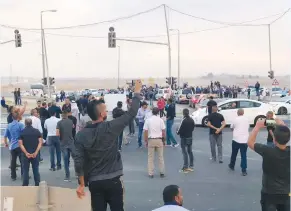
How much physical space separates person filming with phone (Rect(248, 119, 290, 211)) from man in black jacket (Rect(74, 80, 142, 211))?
1641mm

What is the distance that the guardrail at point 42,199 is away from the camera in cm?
507

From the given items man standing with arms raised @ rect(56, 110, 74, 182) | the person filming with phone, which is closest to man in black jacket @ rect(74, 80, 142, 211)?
the person filming with phone

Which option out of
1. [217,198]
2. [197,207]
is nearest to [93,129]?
[197,207]

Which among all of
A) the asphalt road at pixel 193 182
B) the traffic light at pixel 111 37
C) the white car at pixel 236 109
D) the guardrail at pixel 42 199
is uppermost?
the traffic light at pixel 111 37

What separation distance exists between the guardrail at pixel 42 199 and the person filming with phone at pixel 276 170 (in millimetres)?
2103

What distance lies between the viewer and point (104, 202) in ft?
17.3

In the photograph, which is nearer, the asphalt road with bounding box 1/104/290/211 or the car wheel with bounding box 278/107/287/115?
the asphalt road with bounding box 1/104/290/211

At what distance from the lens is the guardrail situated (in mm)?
5070

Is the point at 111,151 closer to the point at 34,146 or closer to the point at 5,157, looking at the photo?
the point at 34,146

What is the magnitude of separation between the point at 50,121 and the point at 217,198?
5116 millimetres

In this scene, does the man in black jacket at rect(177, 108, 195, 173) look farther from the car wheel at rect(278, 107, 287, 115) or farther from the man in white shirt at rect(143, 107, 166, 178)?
the car wheel at rect(278, 107, 287, 115)

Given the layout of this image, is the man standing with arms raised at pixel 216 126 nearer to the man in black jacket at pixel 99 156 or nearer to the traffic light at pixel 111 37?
the man in black jacket at pixel 99 156

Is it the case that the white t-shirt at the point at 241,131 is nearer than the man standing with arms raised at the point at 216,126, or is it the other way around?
the white t-shirt at the point at 241,131

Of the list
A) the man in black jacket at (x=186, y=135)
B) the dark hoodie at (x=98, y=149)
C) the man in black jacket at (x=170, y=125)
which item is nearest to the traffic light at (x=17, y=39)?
the man in black jacket at (x=170, y=125)
